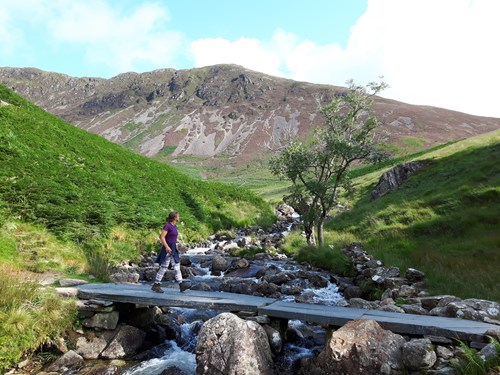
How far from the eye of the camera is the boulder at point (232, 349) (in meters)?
7.23

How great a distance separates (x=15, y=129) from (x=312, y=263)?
2247 centimetres

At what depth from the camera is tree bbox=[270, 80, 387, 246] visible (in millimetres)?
26188

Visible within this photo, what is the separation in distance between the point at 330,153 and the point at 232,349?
21.0 m

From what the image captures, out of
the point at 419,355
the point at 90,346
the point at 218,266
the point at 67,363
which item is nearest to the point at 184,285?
Result: the point at 218,266

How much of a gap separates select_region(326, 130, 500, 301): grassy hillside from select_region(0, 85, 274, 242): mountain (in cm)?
1325

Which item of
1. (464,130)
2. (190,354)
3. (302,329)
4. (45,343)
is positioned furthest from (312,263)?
(464,130)

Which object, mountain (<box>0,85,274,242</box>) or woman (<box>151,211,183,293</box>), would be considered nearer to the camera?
woman (<box>151,211,183,293</box>)

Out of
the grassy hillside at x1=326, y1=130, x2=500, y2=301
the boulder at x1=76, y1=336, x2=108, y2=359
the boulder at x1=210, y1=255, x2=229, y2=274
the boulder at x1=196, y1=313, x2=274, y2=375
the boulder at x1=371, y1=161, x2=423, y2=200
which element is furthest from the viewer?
the boulder at x1=371, y1=161, x2=423, y2=200

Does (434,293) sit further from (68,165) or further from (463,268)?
(68,165)

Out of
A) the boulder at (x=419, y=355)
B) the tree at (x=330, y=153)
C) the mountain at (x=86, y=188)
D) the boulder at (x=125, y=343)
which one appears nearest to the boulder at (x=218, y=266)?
the mountain at (x=86, y=188)

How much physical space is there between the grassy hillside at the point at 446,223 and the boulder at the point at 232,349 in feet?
25.5

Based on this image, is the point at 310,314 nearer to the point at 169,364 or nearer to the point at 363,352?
the point at 363,352

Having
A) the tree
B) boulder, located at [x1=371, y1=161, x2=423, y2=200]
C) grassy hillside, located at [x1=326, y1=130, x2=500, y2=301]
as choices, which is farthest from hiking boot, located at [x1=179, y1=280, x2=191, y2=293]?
boulder, located at [x1=371, y1=161, x2=423, y2=200]

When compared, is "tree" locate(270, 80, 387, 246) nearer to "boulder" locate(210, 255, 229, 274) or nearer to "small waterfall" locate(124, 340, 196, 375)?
"boulder" locate(210, 255, 229, 274)
